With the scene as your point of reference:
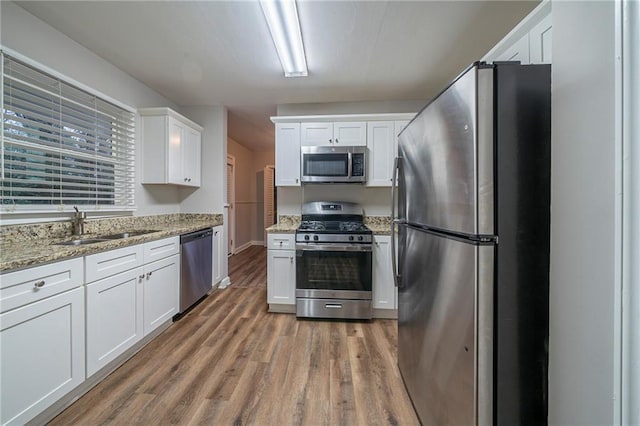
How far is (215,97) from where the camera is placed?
325 cm

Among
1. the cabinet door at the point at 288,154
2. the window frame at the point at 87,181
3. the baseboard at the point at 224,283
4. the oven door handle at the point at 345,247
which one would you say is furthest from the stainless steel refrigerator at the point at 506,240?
the baseboard at the point at 224,283

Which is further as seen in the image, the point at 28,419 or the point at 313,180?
the point at 313,180

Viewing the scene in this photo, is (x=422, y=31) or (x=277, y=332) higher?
(x=422, y=31)

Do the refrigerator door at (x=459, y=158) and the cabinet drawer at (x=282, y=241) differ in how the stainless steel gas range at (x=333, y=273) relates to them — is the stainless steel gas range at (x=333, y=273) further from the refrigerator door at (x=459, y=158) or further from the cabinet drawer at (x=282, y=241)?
the refrigerator door at (x=459, y=158)

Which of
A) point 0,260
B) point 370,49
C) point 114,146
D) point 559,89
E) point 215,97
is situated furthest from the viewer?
point 215,97

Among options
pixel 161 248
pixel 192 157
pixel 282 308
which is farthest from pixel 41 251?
pixel 192 157

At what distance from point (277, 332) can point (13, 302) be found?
5.76ft

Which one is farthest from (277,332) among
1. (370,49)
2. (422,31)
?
(422,31)

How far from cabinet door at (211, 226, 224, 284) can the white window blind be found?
1006mm

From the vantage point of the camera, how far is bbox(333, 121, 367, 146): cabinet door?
2979 mm

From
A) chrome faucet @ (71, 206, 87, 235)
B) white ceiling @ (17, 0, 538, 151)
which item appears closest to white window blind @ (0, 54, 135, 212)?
chrome faucet @ (71, 206, 87, 235)

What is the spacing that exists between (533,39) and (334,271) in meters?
2.23

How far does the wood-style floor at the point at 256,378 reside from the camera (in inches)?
56.5

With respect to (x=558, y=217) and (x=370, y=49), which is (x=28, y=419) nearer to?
(x=558, y=217)
